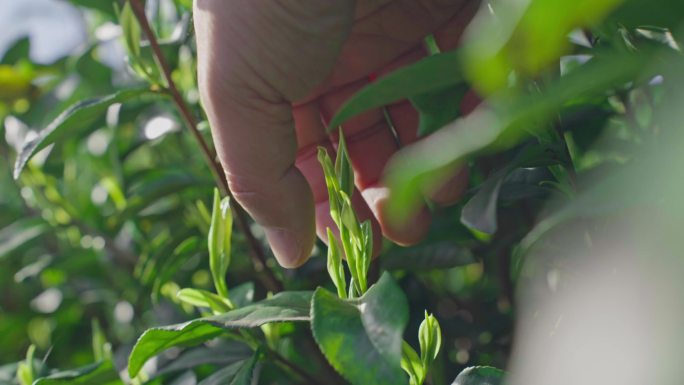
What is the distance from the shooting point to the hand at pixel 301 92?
3.15 feet

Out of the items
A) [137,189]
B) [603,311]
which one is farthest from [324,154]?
[137,189]

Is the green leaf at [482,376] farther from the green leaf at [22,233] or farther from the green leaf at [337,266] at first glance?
the green leaf at [22,233]

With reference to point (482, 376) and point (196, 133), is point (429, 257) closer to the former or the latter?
point (196, 133)

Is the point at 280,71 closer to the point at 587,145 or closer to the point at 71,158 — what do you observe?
the point at 587,145

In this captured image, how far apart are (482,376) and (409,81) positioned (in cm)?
27

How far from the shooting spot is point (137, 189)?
1.50 metres

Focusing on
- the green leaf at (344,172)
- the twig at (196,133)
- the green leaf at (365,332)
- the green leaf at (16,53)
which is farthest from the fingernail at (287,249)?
the green leaf at (16,53)

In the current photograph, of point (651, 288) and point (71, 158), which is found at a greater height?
point (651, 288)

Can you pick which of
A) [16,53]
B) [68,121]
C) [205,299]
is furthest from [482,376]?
[16,53]

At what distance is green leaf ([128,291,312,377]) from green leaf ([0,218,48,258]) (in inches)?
30.9

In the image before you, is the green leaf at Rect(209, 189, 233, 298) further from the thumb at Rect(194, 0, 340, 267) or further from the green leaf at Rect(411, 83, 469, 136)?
the green leaf at Rect(411, 83, 469, 136)

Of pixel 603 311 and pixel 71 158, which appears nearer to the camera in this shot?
pixel 603 311

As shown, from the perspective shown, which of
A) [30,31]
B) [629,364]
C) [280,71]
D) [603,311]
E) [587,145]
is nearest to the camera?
[629,364]

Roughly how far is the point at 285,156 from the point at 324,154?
0.21 meters
